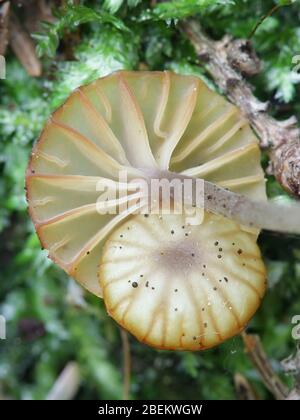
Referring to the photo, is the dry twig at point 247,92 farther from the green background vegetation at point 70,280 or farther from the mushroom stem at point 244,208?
the mushroom stem at point 244,208

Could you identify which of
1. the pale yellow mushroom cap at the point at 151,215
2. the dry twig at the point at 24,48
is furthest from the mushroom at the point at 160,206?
the dry twig at the point at 24,48

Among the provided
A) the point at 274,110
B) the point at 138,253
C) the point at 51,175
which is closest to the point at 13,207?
the point at 51,175

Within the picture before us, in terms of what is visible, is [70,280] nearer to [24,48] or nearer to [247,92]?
[24,48]

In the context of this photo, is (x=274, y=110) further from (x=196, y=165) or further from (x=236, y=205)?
(x=236, y=205)

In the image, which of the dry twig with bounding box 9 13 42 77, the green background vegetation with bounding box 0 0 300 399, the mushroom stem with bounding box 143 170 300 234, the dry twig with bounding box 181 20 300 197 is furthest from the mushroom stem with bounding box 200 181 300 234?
the dry twig with bounding box 9 13 42 77

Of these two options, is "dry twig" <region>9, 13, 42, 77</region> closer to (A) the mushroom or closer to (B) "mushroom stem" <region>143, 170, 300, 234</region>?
(A) the mushroom

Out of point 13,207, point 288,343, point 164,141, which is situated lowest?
point 288,343

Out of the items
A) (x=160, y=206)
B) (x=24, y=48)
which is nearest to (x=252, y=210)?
(x=160, y=206)
